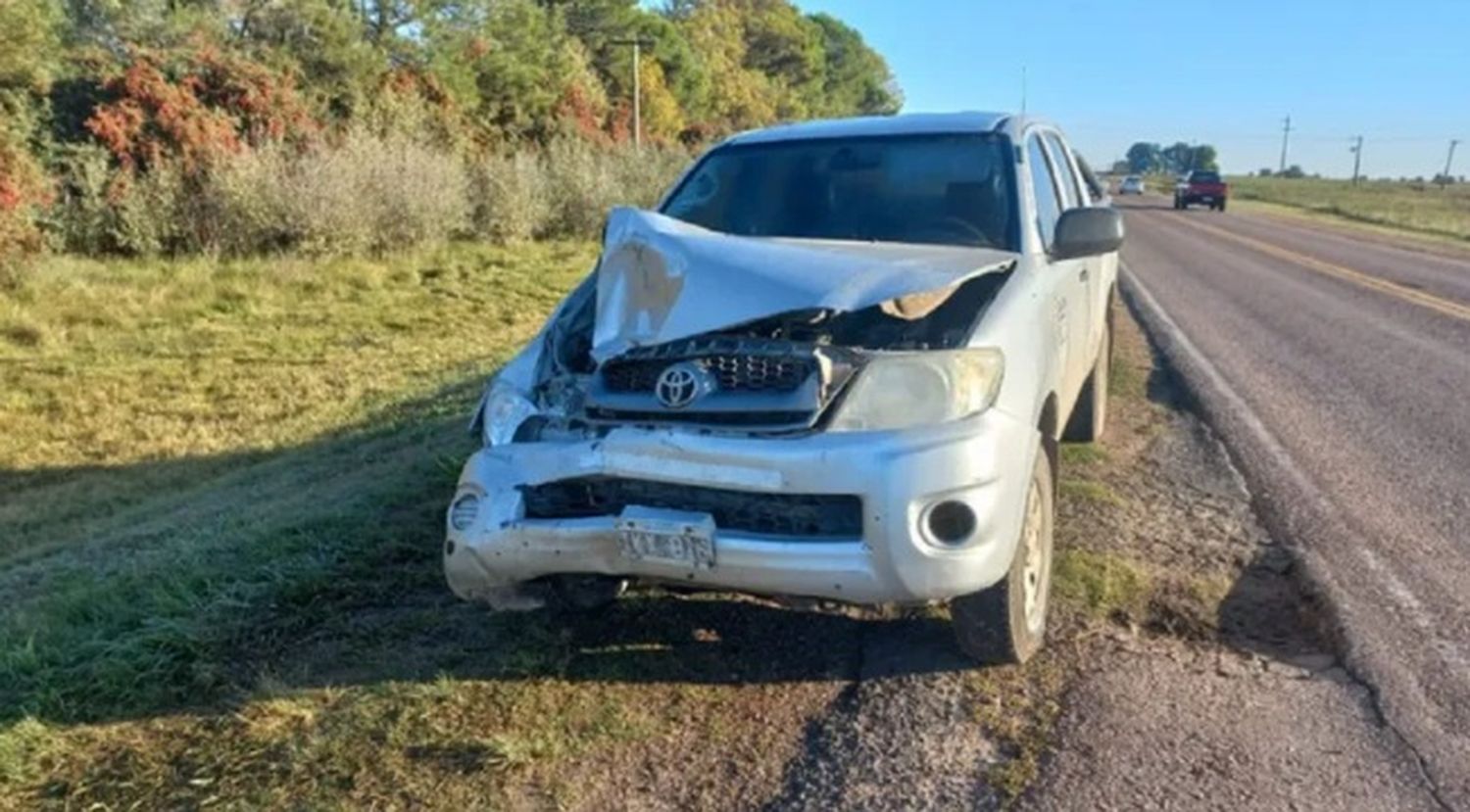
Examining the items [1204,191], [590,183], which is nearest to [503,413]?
[590,183]

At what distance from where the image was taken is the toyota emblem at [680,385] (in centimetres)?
323

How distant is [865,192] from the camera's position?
4703 mm

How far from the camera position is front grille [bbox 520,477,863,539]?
3.09 meters

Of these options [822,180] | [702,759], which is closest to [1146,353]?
[822,180]

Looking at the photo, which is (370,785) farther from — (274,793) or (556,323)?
(556,323)

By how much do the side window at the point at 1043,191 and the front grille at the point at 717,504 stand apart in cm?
184

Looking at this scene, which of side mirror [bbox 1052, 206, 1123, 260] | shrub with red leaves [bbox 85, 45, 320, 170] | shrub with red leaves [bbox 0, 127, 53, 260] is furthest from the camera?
shrub with red leaves [bbox 85, 45, 320, 170]

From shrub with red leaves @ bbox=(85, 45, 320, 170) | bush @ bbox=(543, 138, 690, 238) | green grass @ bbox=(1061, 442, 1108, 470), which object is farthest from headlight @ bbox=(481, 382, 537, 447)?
bush @ bbox=(543, 138, 690, 238)

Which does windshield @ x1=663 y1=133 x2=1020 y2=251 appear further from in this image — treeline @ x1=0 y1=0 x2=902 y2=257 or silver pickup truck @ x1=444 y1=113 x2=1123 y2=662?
treeline @ x1=0 y1=0 x2=902 y2=257

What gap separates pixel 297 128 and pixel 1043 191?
845 inches

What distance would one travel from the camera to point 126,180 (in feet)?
62.0

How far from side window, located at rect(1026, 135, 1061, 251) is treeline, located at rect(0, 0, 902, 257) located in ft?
50.5

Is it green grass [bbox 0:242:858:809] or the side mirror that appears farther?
the side mirror

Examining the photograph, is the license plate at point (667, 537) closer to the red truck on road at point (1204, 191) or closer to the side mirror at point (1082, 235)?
the side mirror at point (1082, 235)
